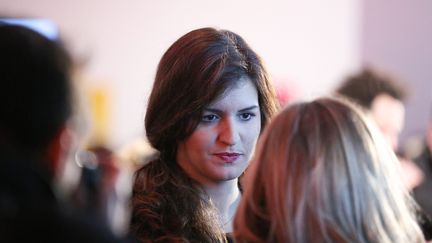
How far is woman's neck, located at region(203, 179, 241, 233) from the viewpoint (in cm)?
208

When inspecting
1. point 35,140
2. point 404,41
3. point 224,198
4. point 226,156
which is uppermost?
point 35,140

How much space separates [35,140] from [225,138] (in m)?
0.82

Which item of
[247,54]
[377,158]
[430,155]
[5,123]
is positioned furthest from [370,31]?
[5,123]

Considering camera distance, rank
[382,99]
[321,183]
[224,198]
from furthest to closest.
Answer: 1. [382,99]
2. [224,198]
3. [321,183]

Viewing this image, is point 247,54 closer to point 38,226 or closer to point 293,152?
point 293,152

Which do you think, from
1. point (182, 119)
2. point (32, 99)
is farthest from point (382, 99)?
point (32, 99)

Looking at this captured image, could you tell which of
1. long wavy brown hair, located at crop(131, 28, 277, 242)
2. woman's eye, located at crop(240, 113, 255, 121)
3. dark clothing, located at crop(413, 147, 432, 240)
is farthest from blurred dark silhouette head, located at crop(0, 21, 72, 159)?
dark clothing, located at crop(413, 147, 432, 240)

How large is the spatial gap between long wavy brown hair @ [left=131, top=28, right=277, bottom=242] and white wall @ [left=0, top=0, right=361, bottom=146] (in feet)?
7.44

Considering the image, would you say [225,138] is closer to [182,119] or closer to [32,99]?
[182,119]

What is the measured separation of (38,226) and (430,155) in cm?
309

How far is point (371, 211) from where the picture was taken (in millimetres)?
1493

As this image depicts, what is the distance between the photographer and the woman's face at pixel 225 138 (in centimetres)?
201

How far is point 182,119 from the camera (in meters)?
2.01

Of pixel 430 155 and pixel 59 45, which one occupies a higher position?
pixel 59 45
